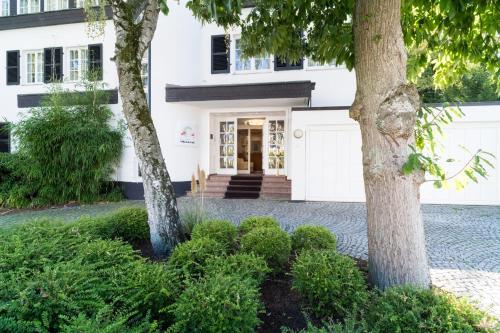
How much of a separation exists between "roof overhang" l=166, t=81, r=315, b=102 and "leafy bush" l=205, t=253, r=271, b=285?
8.37 m

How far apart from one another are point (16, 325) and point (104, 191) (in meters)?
10.5

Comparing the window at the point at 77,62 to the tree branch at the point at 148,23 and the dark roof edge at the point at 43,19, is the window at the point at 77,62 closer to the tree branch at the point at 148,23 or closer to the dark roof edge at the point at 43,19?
the dark roof edge at the point at 43,19

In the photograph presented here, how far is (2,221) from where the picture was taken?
9047mm

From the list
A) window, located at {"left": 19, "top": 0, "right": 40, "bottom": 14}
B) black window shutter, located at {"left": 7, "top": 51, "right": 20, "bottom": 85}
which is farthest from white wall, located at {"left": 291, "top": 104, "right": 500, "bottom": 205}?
window, located at {"left": 19, "top": 0, "right": 40, "bottom": 14}

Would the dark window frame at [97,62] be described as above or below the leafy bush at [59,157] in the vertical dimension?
above

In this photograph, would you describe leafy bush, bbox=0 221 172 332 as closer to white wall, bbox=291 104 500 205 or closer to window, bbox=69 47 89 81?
white wall, bbox=291 104 500 205

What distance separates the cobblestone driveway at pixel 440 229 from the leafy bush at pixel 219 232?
6.34 feet

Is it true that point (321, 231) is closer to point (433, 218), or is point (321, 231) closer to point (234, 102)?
point (433, 218)

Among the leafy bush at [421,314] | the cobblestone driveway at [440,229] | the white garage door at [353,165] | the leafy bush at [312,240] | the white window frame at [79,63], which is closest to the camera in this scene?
the leafy bush at [421,314]

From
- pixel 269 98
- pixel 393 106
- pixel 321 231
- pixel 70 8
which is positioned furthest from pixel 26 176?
pixel 393 106

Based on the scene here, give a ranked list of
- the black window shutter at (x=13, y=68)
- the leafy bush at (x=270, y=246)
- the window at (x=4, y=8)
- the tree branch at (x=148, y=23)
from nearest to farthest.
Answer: the leafy bush at (x=270, y=246)
the tree branch at (x=148, y=23)
the black window shutter at (x=13, y=68)
the window at (x=4, y=8)

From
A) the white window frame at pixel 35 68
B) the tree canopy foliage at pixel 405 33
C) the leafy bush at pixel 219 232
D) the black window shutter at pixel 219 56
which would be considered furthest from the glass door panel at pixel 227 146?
the leafy bush at pixel 219 232

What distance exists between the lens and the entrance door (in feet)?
47.8

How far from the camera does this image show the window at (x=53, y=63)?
13320 mm
